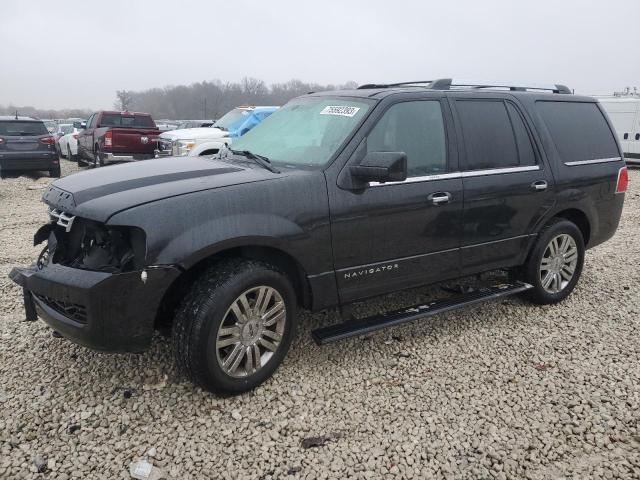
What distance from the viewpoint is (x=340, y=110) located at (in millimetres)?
3865

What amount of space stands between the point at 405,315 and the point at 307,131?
5.05 ft

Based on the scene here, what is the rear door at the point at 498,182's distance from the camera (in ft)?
13.4

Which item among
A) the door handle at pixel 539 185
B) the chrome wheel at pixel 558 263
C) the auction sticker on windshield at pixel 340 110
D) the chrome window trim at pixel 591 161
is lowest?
the chrome wheel at pixel 558 263

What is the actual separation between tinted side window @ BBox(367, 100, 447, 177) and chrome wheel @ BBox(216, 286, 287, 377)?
49.8 inches

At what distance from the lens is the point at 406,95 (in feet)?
12.6

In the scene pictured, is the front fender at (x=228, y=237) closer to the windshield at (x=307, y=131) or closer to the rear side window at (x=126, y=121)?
the windshield at (x=307, y=131)

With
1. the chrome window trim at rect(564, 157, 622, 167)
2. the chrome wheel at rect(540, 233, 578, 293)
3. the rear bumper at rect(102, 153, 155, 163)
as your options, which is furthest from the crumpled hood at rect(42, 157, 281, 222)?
the rear bumper at rect(102, 153, 155, 163)

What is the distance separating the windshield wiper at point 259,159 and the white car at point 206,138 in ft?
20.0

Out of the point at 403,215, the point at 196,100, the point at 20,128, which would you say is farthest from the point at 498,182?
the point at 196,100

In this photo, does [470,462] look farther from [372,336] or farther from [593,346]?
[593,346]

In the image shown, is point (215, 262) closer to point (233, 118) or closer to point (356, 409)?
point (356, 409)

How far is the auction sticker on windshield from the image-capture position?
3761 millimetres

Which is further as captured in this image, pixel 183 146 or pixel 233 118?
pixel 233 118

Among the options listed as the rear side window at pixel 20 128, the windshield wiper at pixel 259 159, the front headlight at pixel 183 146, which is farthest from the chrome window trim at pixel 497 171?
the rear side window at pixel 20 128
